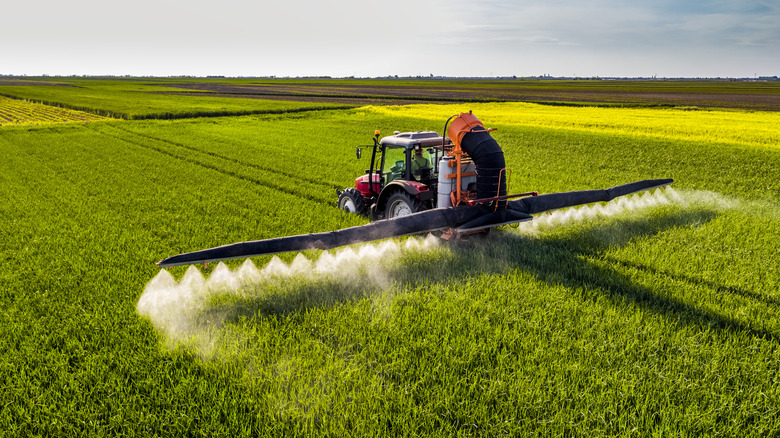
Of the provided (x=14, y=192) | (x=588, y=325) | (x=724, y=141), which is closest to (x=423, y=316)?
(x=588, y=325)

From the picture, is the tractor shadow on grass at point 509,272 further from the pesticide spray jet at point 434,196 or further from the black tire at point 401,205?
the black tire at point 401,205

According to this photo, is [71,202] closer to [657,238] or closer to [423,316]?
[423,316]

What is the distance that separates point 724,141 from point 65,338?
96.8ft

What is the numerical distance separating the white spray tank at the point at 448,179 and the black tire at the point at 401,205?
60 cm

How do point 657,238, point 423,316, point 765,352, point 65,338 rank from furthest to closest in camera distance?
point 657,238
point 423,316
point 65,338
point 765,352

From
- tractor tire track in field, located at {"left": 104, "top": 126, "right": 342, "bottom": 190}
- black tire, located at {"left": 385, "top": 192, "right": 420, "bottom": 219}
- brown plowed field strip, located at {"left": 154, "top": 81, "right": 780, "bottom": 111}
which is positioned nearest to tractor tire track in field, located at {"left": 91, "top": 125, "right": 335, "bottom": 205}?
tractor tire track in field, located at {"left": 104, "top": 126, "right": 342, "bottom": 190}

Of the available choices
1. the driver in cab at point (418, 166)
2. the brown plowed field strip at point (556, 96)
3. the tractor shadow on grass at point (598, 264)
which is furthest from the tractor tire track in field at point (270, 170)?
the brown plowed field strip at point (556, 96)

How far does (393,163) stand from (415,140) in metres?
1.00

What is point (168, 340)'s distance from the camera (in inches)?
215

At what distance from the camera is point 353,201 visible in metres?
11.2

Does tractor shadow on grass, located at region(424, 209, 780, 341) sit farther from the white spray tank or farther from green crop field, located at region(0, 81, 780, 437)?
the white spray tank

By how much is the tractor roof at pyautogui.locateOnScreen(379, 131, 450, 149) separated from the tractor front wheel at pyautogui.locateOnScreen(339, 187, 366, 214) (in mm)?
1684

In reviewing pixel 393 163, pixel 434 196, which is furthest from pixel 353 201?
pixel 434 196

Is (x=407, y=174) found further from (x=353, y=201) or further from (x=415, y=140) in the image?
(x=353, y=201)
